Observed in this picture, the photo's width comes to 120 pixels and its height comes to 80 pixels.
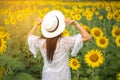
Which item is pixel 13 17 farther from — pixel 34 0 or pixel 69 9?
pixel 69 9

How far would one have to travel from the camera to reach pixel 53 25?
3258mm

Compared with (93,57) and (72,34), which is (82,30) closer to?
(72,34)

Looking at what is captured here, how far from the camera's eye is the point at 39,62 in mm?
3398

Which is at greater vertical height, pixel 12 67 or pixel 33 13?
pixel 33 13

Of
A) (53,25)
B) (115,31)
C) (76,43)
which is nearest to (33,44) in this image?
(53,25)

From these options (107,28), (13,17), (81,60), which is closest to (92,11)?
(107,28)

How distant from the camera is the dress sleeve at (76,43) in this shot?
329 centimetres

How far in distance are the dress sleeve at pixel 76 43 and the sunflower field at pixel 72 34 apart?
0.16 feet

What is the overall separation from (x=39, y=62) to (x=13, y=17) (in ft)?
1.58

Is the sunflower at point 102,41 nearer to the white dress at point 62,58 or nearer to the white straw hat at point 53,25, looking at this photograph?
the white dress at point 62,58

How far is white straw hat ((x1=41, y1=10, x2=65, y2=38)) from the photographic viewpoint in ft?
10.7

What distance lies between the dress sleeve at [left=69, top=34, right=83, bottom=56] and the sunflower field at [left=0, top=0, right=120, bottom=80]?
5 centimetres

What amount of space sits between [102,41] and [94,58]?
174 millimetres

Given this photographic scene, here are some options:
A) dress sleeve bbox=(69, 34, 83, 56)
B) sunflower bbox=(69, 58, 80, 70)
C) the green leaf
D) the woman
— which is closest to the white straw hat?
the woman
